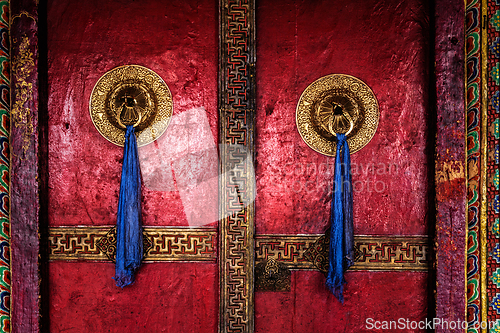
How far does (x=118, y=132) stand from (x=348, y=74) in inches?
80.5

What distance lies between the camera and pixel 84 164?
221 centimetres

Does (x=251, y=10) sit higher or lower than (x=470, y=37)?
higher

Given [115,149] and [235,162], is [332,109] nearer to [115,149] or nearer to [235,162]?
[235,162]

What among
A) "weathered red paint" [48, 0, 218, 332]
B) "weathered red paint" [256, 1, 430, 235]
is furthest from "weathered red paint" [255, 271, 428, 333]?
"weathered red paint" [48, 0, 218, 332]

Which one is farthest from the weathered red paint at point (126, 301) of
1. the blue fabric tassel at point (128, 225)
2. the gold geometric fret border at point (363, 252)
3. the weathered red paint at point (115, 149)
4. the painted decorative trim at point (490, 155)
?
the painted decorative trim at point (490, 155)

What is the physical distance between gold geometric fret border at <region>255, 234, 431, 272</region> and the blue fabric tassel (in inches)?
39.8

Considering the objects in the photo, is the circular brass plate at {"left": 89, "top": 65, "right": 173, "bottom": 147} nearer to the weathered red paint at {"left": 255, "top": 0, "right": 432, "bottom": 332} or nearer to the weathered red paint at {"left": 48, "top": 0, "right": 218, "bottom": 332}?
the weathered red paint at {"left": 48, "top": 0, "right": 218, "bottom": 332}

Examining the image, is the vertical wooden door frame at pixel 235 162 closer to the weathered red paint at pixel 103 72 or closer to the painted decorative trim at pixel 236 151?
the painted decorative trim at pixel 236 151

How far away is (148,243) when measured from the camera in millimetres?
A: 2178

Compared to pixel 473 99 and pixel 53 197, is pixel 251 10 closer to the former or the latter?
pixel 473 99

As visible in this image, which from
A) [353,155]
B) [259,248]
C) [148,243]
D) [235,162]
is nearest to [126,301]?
[148,243]

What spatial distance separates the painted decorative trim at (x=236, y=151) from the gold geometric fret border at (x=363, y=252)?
7.7 inches

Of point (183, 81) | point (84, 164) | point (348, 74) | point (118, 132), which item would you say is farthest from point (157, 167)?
point (348, 74)

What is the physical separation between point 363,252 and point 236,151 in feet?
4.57
